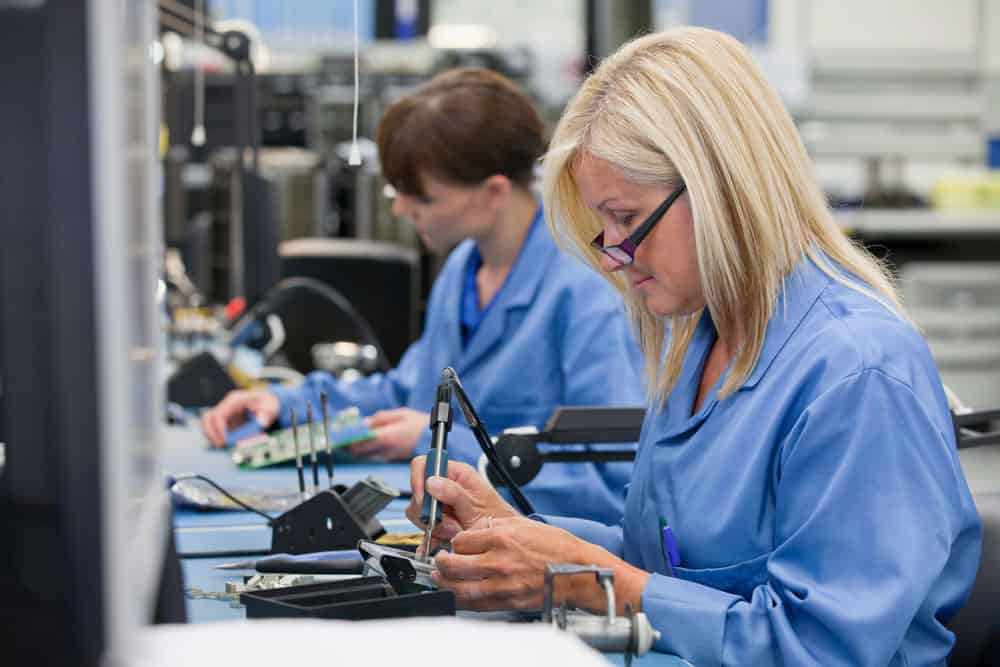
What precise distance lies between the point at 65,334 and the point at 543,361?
63.7 inches

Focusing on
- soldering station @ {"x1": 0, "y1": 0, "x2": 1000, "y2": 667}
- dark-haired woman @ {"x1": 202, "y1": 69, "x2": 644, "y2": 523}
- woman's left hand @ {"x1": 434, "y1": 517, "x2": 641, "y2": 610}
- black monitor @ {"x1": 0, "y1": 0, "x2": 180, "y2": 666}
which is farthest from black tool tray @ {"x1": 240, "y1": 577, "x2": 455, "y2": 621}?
dark-haired woman @ {"x1": 202, "y1": 69, "x2": 644, "y2": 523}

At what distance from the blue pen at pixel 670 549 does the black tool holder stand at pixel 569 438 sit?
0.32 meters

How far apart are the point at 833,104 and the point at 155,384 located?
5.61 metres

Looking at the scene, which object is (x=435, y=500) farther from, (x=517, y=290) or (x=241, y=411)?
(x=241, y=411)

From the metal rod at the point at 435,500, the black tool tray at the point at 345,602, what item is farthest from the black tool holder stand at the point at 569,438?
the black tool tray at the point at 345,602

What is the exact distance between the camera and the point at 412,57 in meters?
4.66

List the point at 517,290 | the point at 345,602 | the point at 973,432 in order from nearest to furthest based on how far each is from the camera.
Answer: the point at 345,602 → the point at 973,432 → the point at 517,290

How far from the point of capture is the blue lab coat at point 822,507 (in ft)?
3.62

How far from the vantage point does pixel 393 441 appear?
6.91ft

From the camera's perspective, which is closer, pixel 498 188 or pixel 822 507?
pixel 822 507

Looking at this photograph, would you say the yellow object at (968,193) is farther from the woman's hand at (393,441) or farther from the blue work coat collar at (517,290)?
the woman's hand at (393,441)

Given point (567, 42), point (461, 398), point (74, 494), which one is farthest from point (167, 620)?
point (567, 42)

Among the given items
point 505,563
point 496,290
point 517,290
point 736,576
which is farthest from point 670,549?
point 496,290

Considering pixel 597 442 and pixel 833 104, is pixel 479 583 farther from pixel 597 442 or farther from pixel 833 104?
pixel 833 104
